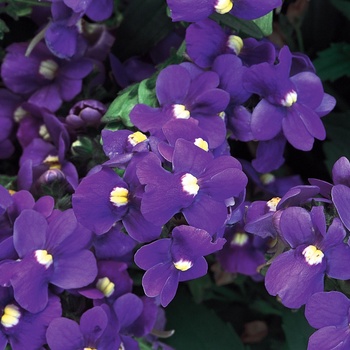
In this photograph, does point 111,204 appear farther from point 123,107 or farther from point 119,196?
point 123,107

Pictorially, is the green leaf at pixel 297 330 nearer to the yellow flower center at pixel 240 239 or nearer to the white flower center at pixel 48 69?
the yellow flower center at pixel 240 239

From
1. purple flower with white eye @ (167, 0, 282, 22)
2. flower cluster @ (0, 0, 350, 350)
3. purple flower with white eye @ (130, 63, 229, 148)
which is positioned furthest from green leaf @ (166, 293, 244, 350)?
purple flower with white eye @ (167, 0, 282, 22)

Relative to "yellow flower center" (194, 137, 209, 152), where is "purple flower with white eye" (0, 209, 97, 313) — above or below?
below

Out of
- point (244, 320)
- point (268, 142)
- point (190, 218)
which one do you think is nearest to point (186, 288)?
point (244, 320)

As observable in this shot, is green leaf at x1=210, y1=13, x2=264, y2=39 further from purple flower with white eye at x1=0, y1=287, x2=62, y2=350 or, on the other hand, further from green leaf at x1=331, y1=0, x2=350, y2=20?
purple flower with white eye at x1=0, y1=287, x2=62, y2=350

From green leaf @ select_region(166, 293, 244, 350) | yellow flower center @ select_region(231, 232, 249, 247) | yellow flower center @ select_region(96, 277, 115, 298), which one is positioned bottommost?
green leaf @ select_region(166, 293, 244, 350)

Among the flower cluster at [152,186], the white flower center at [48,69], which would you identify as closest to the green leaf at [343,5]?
the flower cluster at [152,186]

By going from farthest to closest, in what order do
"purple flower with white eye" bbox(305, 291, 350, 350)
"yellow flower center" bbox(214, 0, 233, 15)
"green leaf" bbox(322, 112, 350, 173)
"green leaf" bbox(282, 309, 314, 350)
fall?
"green leaf" bbox(322, 112, 350, 173)
"green leaf" bbox(282, 309, 314, 350)
"yellow flower center" bbox(214, 0, 233, 15)
"purple flower with white eye" bbox(305, 291, 350, 350)

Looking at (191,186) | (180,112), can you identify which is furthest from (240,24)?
(191,186)
